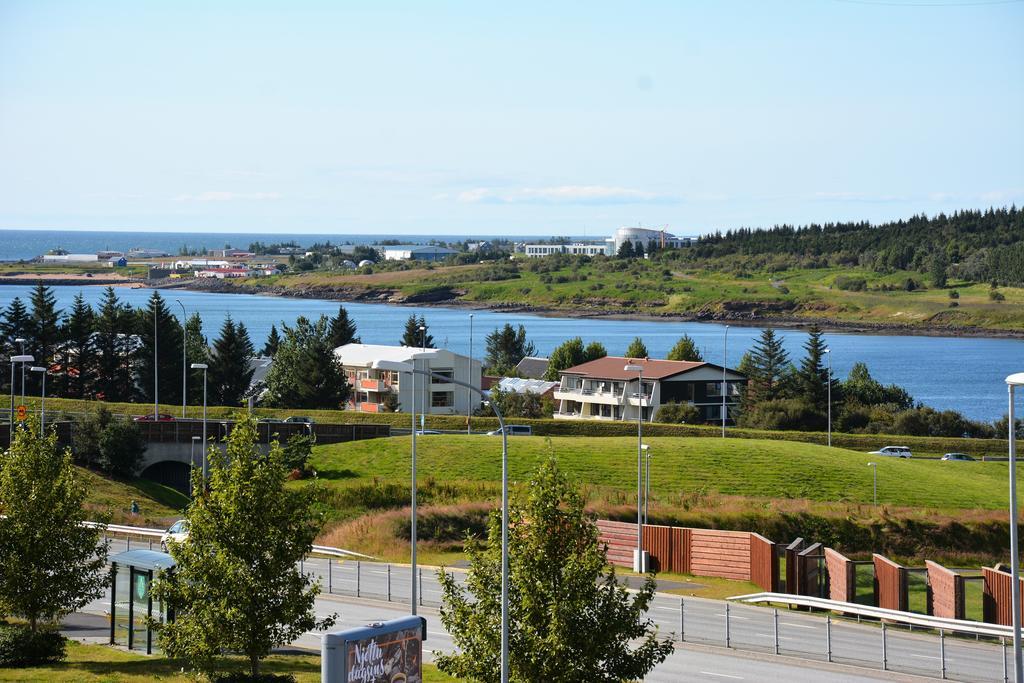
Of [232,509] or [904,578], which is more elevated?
[232,509]

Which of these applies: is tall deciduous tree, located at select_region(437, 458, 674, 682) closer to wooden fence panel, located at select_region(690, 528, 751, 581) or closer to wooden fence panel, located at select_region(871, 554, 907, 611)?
wooden fence panel, located at select_region(871, 554, 907, 611)

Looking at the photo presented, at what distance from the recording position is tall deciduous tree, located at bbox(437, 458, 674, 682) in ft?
69.4

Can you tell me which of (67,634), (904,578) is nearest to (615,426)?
(904,578)

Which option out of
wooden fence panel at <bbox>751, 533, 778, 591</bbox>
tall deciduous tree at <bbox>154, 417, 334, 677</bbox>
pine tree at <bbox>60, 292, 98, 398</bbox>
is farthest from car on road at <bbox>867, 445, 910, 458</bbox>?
pine tree at <bbox>60, 292, 98, 398</bbox>

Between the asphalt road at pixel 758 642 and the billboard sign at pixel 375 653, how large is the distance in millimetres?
3505

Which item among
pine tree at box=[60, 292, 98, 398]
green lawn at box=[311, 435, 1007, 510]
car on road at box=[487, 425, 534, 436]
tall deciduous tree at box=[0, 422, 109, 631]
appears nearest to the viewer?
tall deciduous tree at box=[0, 422, 109, 631]

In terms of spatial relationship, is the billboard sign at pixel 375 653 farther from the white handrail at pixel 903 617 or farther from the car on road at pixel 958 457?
the car on road at pixel 958 457

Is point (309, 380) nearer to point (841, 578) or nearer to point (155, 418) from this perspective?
point (155, 418)

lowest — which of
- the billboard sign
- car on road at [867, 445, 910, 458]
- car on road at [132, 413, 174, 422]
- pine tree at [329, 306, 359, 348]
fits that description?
car on road at [867, 445, 910, 458]

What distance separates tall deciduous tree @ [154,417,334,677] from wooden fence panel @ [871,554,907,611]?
2123 cm

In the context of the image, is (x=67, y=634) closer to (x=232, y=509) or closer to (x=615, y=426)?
(x=232, y=509)

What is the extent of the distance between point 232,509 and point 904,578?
2319cm

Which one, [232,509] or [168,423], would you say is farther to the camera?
[168,423]

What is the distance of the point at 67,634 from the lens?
32531 millimetres
